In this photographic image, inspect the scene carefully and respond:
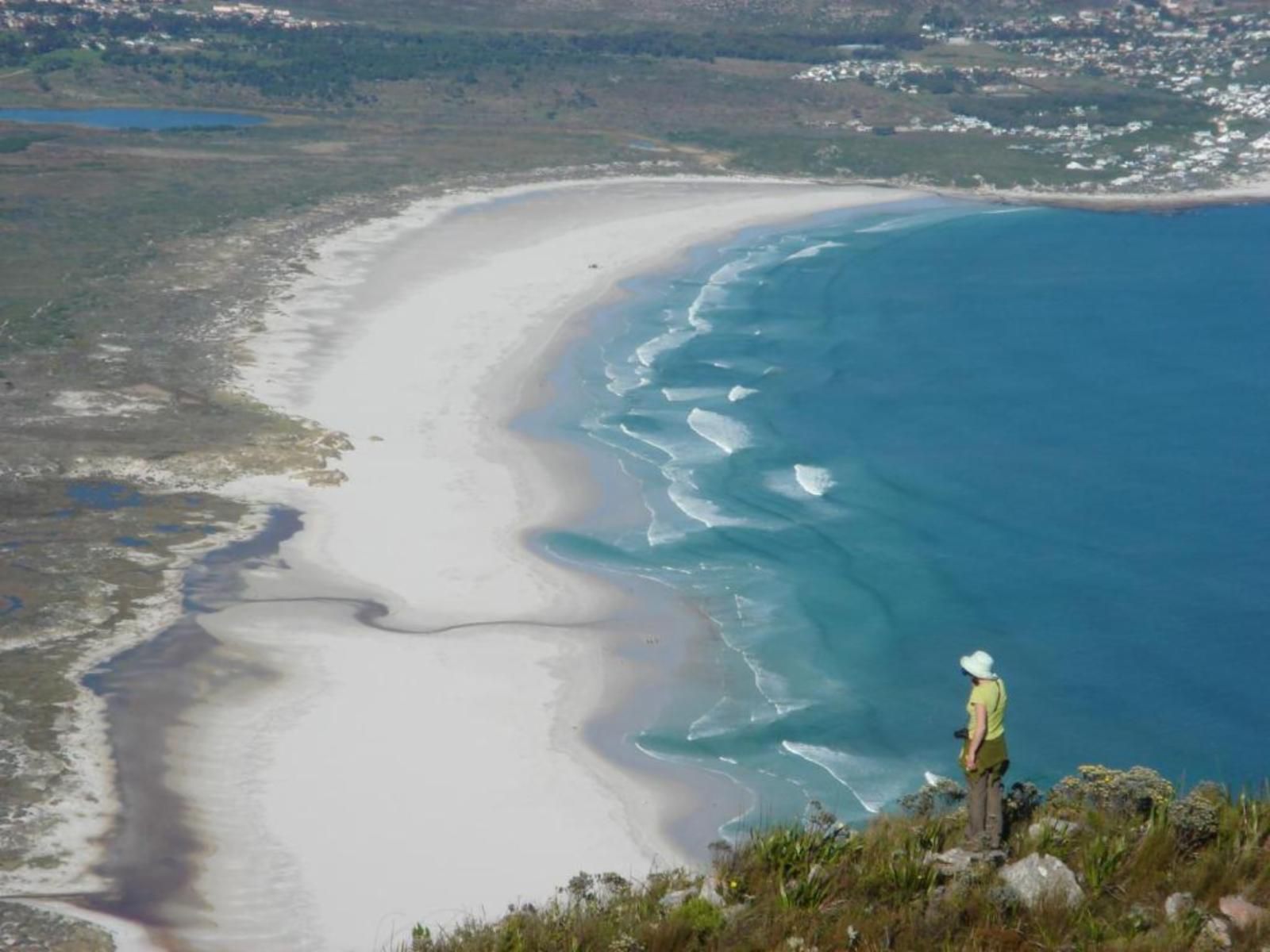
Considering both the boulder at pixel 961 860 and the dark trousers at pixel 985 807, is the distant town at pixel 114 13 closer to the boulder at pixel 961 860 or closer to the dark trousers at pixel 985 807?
the dark trousers at pixel 985 807

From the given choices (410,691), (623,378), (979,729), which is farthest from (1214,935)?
(623,378)

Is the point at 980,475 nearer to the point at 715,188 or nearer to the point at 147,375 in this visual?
the point at 147,375

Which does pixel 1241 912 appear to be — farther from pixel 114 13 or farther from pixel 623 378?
pixel 114 13

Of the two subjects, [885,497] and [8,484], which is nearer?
[8,484]

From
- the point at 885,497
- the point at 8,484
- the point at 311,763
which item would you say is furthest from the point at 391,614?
the point at 885,497


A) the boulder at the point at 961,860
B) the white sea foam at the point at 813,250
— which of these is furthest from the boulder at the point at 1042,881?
the white sea foam at the point at 813,250
